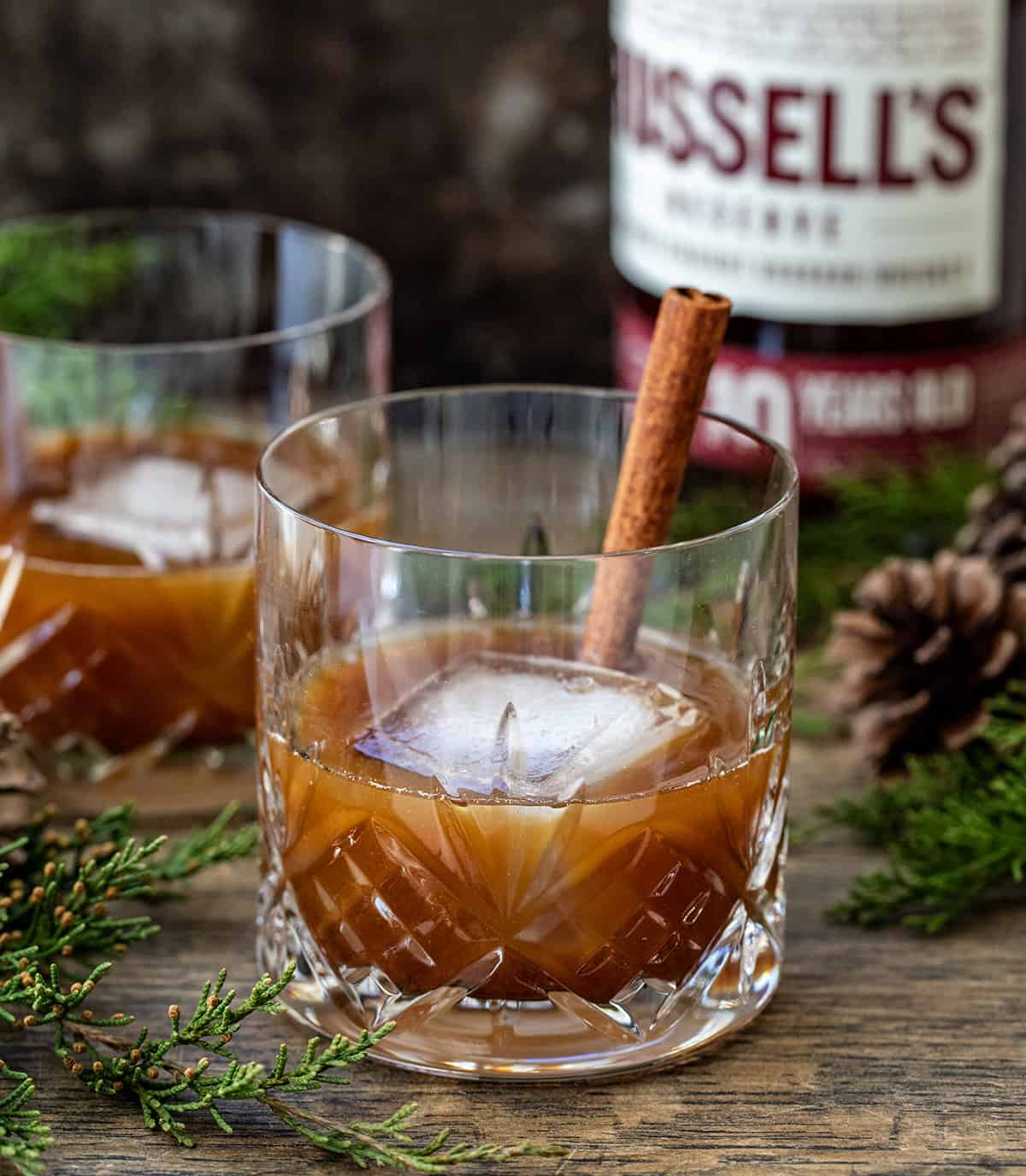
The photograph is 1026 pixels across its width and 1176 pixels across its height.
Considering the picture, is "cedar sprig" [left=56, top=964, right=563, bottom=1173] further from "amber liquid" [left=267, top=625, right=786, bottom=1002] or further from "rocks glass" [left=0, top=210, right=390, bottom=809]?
"rocks glass" [left=0, top=210, right=390, bottom=809]

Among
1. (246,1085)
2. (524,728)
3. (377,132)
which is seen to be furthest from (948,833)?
(377,132)

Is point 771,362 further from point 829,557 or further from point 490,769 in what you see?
point 490,769

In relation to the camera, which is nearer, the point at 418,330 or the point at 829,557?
the point at 829,557

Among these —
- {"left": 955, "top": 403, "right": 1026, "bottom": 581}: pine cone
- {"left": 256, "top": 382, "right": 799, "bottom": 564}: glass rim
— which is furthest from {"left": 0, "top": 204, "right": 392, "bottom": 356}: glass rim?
{"left": 955, "top": 403, "right": 1026, "bottom": 581}: pine cone

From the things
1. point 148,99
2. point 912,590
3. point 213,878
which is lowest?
point 213,878

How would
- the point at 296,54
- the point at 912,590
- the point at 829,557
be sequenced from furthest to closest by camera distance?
the point at 296,54 < the point at 829,557 < the point at 912,590

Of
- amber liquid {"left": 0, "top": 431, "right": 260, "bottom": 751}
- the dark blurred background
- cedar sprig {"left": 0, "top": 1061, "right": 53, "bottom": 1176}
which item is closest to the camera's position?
cedar sprig {"left": 0, "top": 1061, "right": 53, "bottom": 1176}

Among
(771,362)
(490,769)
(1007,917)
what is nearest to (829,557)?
(771,362)
